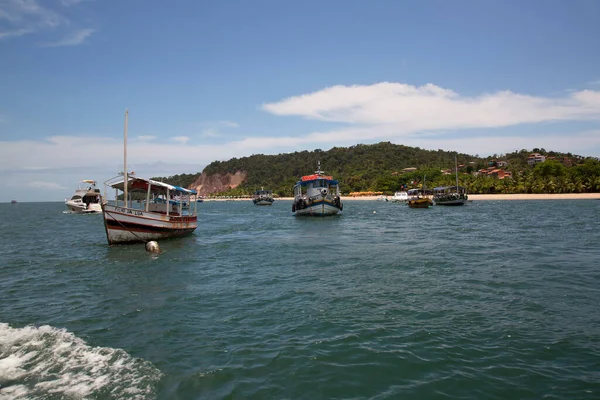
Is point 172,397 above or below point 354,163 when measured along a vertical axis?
below

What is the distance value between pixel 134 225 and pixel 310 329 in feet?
63.1

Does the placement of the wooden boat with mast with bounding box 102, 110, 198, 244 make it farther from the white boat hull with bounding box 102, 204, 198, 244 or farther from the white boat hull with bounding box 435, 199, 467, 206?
the white boat hull with bounding box 435, 199, 467, 206

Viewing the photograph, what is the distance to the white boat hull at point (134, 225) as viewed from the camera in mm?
24297

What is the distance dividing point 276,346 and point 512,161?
6716 inches

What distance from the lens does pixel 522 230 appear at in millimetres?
28625

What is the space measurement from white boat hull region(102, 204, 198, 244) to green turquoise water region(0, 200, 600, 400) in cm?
631

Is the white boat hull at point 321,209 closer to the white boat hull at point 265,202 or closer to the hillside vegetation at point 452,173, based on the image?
the white boat hull at point 265,202

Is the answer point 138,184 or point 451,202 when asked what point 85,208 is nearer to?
point 138,184

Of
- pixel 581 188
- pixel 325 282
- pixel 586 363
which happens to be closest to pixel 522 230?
pixel 325 282

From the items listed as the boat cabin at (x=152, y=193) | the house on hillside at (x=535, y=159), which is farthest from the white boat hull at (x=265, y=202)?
the house on hillside at (x=535, y=159)

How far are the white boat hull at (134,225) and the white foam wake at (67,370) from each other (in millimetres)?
15957

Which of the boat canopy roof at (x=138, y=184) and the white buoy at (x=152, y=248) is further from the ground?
the boat canopy roof at (x=138, y=184)

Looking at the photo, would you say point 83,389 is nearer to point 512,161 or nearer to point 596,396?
point 596,396

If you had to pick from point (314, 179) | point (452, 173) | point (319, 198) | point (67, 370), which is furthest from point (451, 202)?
point (67, 370)
